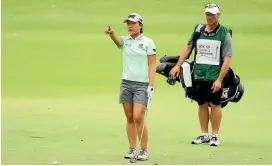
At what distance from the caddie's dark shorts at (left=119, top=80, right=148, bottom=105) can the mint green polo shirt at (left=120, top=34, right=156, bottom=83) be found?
5cm

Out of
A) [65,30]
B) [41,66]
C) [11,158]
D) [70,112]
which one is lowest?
[11,158]

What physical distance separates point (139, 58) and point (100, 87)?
682 cm

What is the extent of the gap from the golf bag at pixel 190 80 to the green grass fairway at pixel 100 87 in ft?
1.77

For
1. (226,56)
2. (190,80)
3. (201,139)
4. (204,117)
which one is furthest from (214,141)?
(226,56)

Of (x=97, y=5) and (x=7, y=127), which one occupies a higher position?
(x=97, y=5)

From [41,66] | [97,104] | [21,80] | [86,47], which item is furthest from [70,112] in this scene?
[86,47]

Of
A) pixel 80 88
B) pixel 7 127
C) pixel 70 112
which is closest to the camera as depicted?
pixel 7 127

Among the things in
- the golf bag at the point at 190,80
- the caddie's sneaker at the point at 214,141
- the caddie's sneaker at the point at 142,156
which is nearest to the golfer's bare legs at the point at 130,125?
the caddie's sneaker at the point at 142,156

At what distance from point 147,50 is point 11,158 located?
1674mm

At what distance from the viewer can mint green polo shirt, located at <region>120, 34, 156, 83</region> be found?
9.47 metres

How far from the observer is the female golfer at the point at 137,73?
9461 millimetres

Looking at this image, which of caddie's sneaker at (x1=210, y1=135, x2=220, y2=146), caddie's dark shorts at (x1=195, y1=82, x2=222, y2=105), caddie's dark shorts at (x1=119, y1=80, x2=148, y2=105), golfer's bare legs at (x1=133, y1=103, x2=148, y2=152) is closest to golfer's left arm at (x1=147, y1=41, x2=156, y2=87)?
caddie's dark shorts at (x1=119, y1=80, x2=148, y2=105)

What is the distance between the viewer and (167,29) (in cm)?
2466

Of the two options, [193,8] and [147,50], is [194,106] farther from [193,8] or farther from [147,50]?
[193,8]
